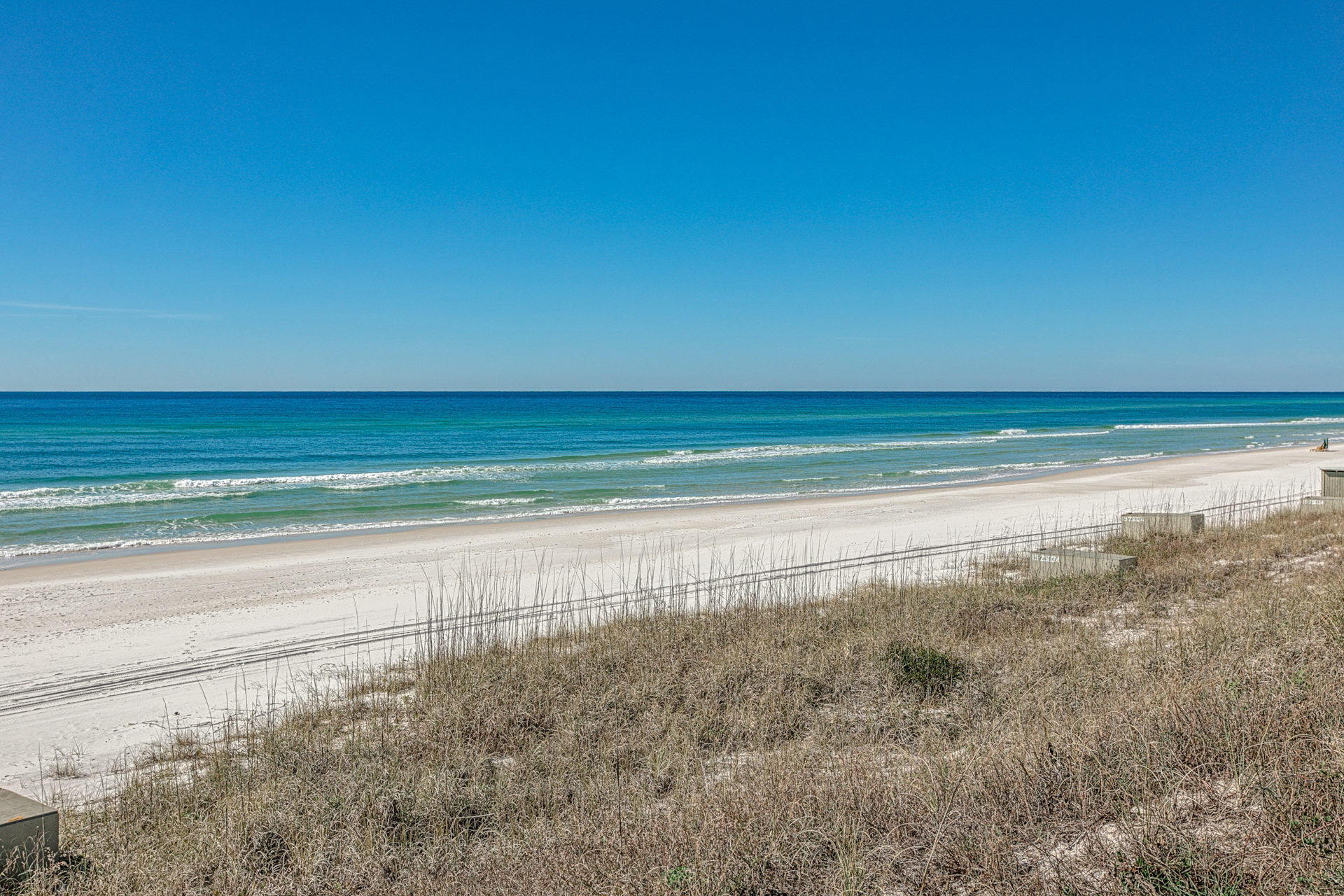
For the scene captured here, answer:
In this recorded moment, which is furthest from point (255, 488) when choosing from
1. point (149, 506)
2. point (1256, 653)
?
point (1256, 653)

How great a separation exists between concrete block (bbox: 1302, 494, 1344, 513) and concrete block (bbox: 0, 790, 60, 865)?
18.3 metres

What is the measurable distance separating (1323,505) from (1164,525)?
178 inches

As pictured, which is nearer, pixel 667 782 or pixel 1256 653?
pixel 667 782

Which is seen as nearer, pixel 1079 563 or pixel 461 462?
pixel 1079 563

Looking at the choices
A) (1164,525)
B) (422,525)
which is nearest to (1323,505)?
(1164,525)

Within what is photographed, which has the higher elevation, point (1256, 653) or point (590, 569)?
point (1256, 653)

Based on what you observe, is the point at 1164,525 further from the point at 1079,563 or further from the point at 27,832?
the point at 27,832

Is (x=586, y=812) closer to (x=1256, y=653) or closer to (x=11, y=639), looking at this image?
(x=1256, y=653)

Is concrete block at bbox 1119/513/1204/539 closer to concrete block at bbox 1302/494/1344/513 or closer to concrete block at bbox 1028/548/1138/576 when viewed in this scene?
concrete block at bbox 1028/548/1138/576

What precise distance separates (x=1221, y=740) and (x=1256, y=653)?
78.6 inches

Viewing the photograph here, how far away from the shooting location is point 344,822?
470 centimetres

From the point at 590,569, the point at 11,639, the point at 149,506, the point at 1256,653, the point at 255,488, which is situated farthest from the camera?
the point at 255,488

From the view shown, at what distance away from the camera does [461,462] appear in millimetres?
40125

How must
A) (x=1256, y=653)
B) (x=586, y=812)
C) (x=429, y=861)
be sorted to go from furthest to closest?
(x=1256, y=653) < (x=586, y=812) < (x=429, y=861)
